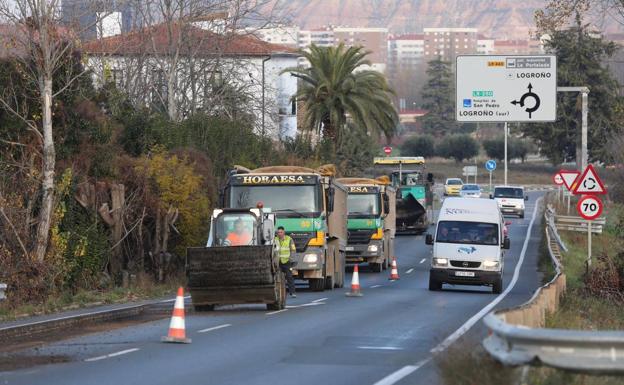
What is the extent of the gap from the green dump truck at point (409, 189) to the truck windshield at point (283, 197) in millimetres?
32615

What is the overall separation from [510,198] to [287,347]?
194ft

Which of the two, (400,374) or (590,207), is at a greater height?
(590,207)

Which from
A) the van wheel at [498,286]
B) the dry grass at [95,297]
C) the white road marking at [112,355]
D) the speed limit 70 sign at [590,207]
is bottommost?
the van wheel at [498,286]

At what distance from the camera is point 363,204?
45.7 meters

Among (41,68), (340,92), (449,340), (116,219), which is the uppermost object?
(340,92)

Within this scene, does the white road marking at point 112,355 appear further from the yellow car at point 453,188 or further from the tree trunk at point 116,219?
the yellow car at point 453,188

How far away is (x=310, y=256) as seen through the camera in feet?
104

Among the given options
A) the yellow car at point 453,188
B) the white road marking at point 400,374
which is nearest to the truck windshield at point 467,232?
the white road marking at point 400,374

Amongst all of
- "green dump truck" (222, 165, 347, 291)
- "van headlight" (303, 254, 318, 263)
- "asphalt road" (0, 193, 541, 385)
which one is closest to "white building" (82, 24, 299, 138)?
"green dump truck" (222, 165, 347, 291)

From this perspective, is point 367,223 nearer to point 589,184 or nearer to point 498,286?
point 498,286

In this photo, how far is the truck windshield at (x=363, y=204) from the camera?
149ft

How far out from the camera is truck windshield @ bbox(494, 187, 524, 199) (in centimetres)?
7412

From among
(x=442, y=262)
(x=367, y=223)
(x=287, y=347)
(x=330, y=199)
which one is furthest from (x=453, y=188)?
(x=287, y=347)

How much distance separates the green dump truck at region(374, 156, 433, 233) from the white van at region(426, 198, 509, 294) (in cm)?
2925
